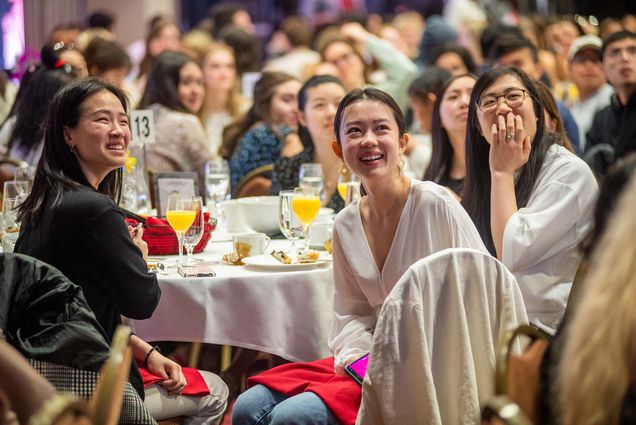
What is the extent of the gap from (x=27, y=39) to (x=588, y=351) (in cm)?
1073

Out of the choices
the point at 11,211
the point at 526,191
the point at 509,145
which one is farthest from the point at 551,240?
the point at 11,211

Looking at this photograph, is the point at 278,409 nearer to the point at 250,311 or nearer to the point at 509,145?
the point at 250,311

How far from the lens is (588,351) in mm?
1618

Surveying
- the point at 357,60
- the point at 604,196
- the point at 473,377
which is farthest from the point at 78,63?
the point at 604,196

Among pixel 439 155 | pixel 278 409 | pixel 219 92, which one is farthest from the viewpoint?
pixel 219 92

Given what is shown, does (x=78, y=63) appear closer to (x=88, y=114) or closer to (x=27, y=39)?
(x=88, y=114)

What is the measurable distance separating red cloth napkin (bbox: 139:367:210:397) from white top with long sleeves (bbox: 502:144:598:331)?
3.54 feet

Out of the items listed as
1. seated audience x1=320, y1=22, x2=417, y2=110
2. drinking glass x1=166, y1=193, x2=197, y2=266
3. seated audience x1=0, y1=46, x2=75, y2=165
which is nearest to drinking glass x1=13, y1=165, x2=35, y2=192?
seated audience x1=0, y1=46, x2=75, y2=165

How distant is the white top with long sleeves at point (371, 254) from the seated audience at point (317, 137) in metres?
1.41

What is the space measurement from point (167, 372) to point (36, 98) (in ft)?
8.02

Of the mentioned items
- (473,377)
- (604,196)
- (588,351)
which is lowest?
(473,377)

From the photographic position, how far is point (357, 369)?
8.92 feet

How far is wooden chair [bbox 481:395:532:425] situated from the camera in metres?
1.66

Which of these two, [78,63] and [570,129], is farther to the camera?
[78,63]
